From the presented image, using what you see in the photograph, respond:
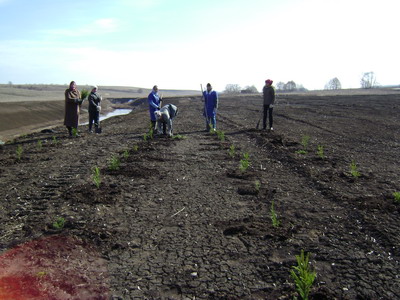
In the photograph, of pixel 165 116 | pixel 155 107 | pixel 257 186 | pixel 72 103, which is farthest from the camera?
pixel 155 107

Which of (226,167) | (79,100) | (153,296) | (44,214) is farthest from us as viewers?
(79,100)

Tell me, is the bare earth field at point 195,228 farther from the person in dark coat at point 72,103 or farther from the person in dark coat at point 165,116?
the person in dark coat at point 72,103

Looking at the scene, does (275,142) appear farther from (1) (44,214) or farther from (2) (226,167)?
(1) (44,214)

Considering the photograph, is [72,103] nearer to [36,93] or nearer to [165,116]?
[165,116]

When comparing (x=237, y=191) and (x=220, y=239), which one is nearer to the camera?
(x=220, y=239)

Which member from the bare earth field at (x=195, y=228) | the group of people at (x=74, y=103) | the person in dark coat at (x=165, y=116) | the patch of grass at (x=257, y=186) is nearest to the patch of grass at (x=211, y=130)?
the person in dark coat at (x=165, y=116)

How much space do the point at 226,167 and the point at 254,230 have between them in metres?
3.51

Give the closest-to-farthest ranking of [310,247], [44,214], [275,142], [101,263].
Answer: [101,263] < [310,247] < [44,214] < [275,142]

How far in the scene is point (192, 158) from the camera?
8984 mm

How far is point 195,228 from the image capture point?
15.5 ft

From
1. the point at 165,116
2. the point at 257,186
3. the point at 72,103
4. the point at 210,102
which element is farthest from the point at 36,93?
the point at 257,186

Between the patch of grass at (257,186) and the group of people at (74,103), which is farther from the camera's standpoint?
the group of people at (74,103)

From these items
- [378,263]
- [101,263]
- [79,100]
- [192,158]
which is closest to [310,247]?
[378,263]

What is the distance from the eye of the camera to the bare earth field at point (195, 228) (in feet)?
11.2
